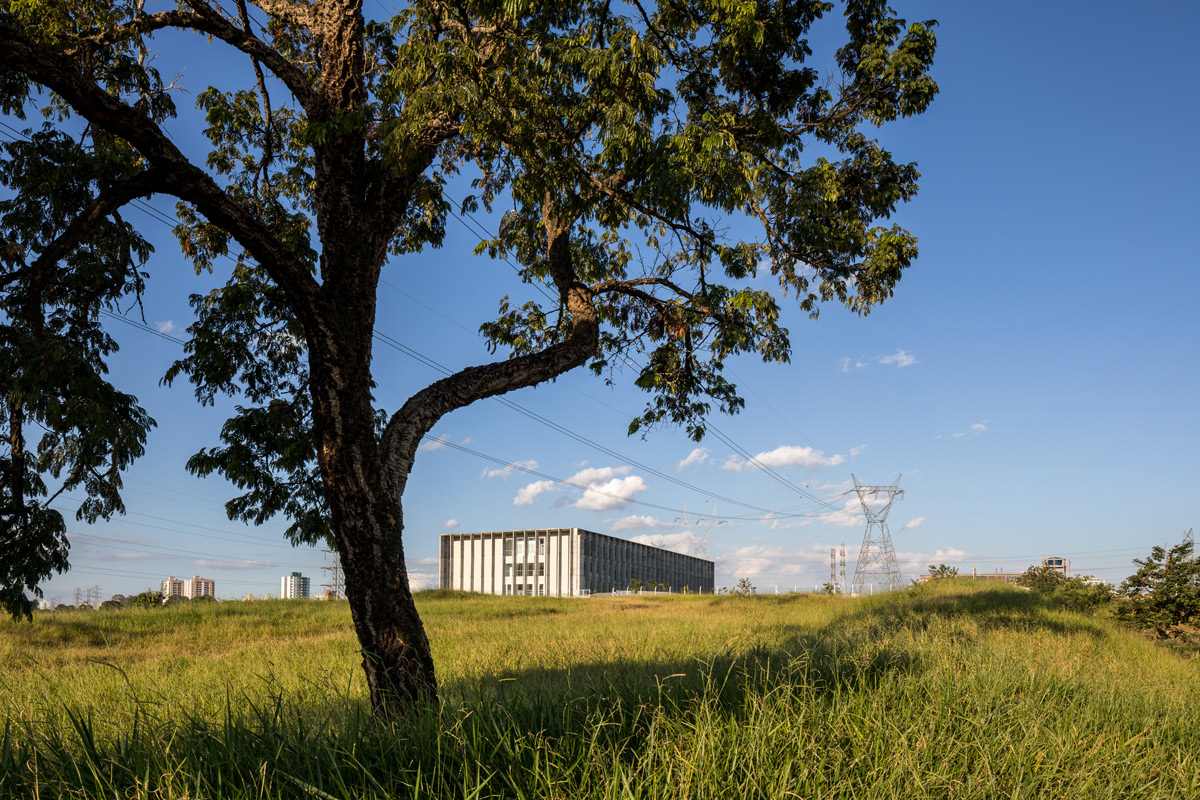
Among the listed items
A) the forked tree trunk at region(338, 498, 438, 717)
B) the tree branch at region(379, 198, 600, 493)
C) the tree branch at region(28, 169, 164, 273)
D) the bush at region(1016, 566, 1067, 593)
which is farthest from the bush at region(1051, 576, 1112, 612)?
the tree branch at region(28, 169, 164, 273)

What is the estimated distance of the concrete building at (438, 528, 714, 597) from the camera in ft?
274

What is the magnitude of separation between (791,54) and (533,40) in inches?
147

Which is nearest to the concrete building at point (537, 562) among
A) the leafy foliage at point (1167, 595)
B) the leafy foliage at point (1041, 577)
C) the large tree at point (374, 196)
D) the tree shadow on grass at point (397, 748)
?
the leafy foliage at point (1041, 577)

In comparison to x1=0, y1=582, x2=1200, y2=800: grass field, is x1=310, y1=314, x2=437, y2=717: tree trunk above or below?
above

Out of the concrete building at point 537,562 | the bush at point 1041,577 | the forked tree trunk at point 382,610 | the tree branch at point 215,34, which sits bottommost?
the concrete building at point 537,562

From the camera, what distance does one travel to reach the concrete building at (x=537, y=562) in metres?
83.5

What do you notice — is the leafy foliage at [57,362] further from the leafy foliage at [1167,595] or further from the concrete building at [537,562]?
the concrete building at [537,562]

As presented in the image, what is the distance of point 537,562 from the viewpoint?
85.2 meters

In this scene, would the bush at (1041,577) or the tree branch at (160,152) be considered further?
the bush at (1041,577)

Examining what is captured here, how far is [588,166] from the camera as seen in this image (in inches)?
292

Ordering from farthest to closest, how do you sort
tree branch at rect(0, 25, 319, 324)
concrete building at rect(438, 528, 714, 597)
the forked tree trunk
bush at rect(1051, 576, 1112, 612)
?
concrete building at rect(438, 528, 714, 597) < bush at rect(1051, 576, 1112, 612) < the forked tree trunk < tree branch at rect(0, 25, 319, 324)

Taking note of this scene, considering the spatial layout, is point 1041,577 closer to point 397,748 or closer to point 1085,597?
point 1085,597

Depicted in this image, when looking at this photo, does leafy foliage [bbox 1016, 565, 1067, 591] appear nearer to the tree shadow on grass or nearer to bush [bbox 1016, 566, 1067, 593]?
bush [bbox 1016, 566, 1067, 593]

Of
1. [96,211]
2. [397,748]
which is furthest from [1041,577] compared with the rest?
[96,211]
